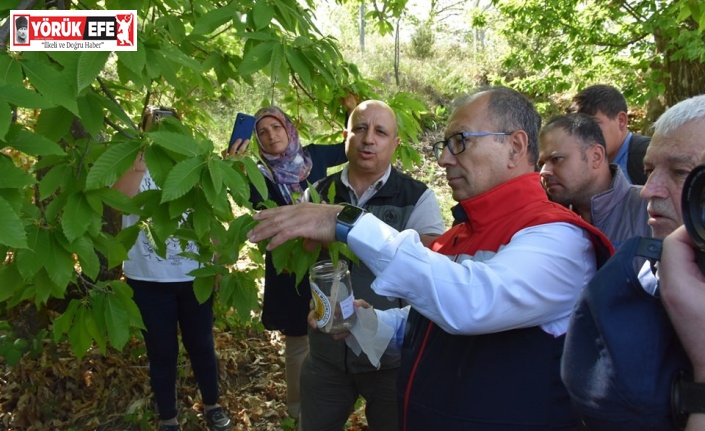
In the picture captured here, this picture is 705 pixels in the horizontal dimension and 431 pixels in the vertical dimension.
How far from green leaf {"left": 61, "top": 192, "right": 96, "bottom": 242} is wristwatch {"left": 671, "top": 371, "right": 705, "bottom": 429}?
152 cm

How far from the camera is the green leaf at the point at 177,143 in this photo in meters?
1.51

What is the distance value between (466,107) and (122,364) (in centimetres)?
336

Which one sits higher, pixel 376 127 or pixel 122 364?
pixel 376 127

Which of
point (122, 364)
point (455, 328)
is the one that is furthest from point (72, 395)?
point (455, 328)

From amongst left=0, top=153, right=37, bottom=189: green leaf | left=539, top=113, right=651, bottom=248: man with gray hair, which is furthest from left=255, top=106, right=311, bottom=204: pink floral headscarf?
left=0, top=153, right=37, bottom=189: green leaf

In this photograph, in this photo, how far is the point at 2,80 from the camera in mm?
1405

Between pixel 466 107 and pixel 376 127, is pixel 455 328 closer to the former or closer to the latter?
pixel 466 107

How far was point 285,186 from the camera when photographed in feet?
10.3

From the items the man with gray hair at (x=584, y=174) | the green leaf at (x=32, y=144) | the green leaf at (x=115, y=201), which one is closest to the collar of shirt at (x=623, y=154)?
the man with gray hair at (x=584, y=174)

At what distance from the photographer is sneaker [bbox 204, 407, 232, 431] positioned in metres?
3.39

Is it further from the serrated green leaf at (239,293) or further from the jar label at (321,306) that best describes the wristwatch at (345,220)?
the serrated green leaf at (239,293)

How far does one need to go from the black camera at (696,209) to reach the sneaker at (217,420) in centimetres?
313

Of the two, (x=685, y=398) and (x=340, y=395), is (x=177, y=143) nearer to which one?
(x=685, y=398)

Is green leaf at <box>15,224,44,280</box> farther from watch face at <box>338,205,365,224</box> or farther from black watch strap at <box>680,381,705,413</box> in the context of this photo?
black watch strap at <box>680,381,705,413</box>
